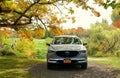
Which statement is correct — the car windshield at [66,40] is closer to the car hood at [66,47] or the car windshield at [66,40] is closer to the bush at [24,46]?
the car hood at [66,47]

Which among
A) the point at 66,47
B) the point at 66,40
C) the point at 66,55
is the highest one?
the point at 66,40

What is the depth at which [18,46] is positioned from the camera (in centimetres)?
4197

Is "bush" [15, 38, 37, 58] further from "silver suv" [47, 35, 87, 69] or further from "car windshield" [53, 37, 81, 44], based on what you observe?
"silver suv" [47, 35, 87, 69]

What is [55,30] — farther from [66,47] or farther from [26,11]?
[66,47]

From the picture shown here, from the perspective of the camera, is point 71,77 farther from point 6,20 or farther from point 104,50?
point 104,50

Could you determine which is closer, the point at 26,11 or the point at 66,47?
the point at 66,47

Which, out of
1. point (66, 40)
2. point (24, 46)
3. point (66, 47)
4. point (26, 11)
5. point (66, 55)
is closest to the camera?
point (66, 55)

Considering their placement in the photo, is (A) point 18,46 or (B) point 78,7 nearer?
(B) point 78,7

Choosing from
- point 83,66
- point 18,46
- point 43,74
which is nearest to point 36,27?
point 83,66

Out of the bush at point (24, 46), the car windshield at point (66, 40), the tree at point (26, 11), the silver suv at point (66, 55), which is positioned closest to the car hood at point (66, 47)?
the silver suv at point (66, 55)

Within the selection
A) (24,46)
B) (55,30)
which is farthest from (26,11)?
(24,46)

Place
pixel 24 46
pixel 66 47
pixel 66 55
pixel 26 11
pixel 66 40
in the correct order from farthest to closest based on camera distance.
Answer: pixel 24 46 < pixel 26 11 < pixel 66 40 < pixel 66 47 < pixel 66 55

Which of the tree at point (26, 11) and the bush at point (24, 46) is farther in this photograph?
the bush at point (24, 46)

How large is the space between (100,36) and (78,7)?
38.9m
